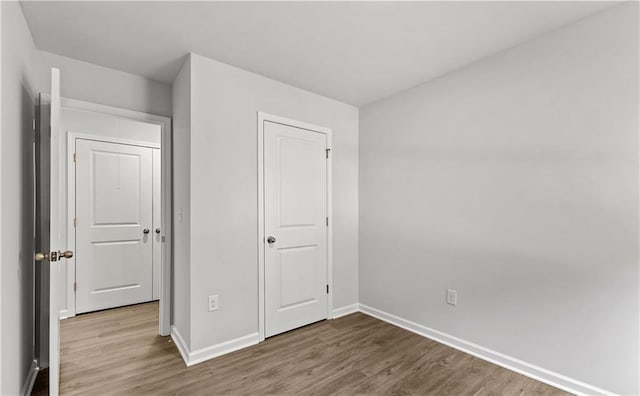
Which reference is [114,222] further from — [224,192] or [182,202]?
[224,192]

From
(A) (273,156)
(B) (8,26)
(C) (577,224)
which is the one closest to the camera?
(B) (8,26)

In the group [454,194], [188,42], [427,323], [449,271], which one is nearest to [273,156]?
[188,42]

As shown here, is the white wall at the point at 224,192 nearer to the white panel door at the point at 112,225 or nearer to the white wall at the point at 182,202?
the white wall at the point at 182,202

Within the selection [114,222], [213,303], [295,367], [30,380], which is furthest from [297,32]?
[114,222]

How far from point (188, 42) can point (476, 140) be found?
2341 millimetres

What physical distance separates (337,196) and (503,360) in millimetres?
2021

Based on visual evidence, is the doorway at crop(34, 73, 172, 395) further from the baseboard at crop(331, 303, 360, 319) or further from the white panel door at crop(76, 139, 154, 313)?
the baseboard at crop(331, 303, 360, 319)

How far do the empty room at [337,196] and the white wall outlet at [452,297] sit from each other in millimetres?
36

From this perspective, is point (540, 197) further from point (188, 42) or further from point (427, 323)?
point (188, 42)

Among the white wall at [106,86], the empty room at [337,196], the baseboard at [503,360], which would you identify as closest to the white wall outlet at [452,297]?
the empty room at [337,196]

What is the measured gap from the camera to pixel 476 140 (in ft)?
8.18

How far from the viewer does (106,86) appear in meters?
2.55

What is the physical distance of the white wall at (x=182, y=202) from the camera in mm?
2395

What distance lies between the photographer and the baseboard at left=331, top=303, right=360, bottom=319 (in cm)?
329
